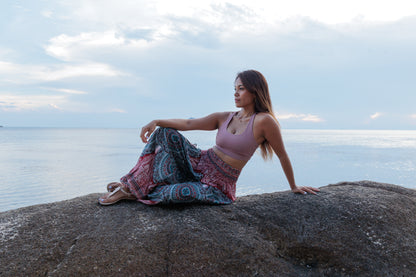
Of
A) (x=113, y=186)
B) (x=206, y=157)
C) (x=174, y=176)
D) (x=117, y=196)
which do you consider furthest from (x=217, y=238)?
(x=113, y=186)

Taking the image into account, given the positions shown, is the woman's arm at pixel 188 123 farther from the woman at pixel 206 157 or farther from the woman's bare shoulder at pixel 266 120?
the woman's bare shoulder at pixel 266 120

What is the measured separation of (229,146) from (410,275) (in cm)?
223

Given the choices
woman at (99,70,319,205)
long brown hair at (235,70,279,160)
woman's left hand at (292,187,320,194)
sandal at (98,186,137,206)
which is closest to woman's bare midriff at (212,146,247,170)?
woman at (99,70,319,205)

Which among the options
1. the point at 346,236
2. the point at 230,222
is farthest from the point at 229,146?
the point at 346,236

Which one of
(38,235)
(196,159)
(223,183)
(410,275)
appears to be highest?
(196,159)

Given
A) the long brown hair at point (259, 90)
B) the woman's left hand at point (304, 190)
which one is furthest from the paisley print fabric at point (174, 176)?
the woman's left hand at point (304, 190)

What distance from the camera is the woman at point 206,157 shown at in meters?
3.76

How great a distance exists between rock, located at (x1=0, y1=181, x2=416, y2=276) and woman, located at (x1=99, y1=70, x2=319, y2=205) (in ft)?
0.58

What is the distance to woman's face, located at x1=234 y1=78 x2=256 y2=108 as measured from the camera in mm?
3963

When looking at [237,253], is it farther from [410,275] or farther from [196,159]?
[410,275]

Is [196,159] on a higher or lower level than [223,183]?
higher

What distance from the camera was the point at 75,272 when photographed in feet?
9.47

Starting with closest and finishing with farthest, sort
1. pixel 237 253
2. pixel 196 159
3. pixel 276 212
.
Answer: pixel 237 253
pixel 276 212
pixel 196 159

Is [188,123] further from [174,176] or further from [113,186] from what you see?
[113,186]
